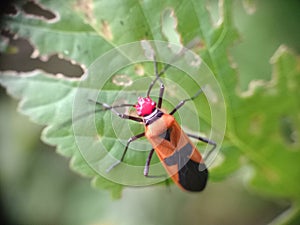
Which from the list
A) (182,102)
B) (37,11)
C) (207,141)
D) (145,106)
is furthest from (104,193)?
(37,11)

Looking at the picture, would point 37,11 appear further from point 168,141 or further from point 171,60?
point 168,141

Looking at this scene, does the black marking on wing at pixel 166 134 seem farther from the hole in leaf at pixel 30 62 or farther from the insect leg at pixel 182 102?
the hole in leaf at pixel 30 62

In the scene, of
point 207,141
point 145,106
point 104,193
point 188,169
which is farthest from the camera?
point 104,193

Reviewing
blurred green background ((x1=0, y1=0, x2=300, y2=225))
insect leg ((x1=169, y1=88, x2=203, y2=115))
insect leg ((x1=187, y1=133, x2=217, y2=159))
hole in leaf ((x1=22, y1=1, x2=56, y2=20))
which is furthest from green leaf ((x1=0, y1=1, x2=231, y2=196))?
blurred green background ((x1=0, y1=0, x2=300, y2=225))

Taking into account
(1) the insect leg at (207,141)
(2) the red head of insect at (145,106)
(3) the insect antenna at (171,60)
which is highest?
(3) the insect antenna at (171,60)

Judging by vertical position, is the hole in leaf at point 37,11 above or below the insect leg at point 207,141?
above

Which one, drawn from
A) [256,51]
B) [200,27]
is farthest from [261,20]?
[200,27]

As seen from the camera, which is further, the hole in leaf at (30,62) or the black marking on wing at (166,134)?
the hole in leaf at (30,62)

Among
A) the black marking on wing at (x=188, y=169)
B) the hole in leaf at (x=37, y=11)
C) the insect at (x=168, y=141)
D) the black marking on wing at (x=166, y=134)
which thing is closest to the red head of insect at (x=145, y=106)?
the insect at (x=168, y=141)
